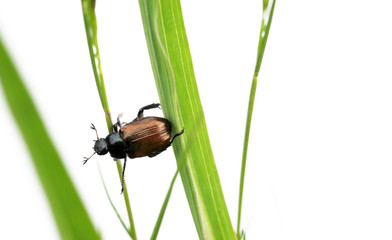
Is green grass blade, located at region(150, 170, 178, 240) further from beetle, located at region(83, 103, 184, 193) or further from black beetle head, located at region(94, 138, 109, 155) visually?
black beetle head, located at region(94, 138, 109, 155)

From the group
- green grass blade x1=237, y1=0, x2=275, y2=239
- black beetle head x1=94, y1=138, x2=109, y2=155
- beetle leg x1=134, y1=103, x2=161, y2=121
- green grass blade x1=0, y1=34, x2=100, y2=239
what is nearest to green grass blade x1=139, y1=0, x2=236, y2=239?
green grass blade x1=237, y1=0, x2=275, y2=239

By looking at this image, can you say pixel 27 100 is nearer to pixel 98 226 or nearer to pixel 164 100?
pixel 98 226

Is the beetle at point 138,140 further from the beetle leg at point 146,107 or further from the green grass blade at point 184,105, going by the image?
the green grass blade at point 184,105

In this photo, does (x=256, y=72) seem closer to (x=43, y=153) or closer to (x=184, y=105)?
(x=184, y=105)

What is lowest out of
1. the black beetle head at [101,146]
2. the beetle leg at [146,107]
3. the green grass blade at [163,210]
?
the black beetle head at [101,146]

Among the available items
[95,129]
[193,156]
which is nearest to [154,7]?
[193,156]

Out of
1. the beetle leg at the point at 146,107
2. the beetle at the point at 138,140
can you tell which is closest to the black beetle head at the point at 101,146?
the beetle at the point at 138,140
